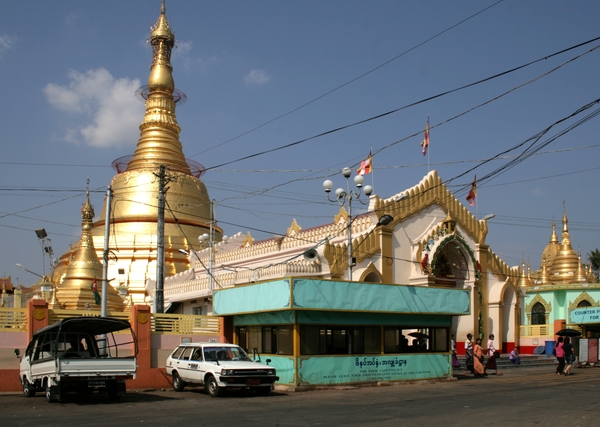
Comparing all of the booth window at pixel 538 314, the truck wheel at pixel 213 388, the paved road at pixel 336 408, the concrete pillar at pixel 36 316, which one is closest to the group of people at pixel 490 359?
the paved road at pixel 336 408

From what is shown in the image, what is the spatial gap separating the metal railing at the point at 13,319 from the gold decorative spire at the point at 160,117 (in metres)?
30.2

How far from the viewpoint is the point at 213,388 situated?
1780cm

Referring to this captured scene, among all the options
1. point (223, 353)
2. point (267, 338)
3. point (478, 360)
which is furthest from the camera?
point (478, 360)

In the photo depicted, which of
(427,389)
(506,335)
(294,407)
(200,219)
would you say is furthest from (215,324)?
(200,219)

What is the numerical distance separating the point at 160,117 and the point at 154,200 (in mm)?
7797

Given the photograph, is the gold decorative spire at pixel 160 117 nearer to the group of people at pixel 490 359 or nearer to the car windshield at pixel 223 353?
the group of people at pixel 490 359

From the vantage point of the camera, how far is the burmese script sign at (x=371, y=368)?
20183 mm

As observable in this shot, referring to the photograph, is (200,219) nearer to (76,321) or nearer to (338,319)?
(338,319)

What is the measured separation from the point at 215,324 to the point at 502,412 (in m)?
11.6

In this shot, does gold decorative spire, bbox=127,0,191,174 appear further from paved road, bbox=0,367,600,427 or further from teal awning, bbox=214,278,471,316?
paved road, bbox=0,367,600,427

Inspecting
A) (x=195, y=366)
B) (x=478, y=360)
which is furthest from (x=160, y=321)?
(x=478, y=360)

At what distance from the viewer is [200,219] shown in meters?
50.9

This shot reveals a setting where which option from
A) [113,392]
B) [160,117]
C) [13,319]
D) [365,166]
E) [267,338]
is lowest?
Answer: [113,392]

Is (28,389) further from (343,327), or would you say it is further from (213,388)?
(343,327)
